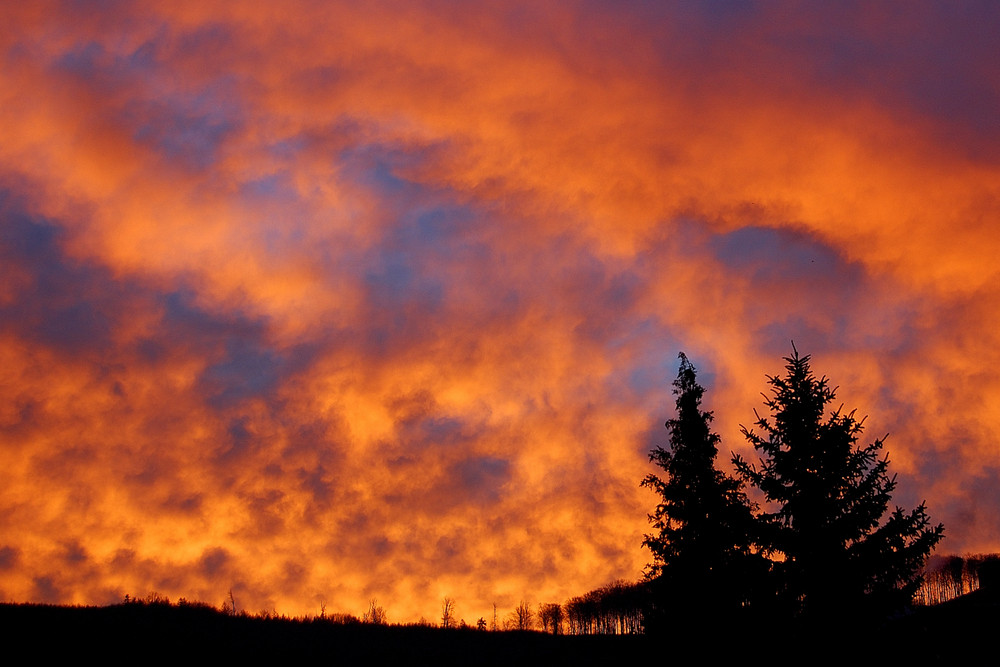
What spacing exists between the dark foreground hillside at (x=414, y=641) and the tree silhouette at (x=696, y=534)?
133cm

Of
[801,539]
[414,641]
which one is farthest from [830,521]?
[414,641]

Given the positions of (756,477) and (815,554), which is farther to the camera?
(756,477)

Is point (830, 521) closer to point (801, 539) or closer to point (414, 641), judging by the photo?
point (801, 539)

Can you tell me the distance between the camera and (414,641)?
3309 centimetres

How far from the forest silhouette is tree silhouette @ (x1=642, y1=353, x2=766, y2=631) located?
59mm

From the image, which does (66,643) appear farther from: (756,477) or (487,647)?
(756,477)

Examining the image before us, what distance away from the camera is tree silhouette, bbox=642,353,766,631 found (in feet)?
97.2

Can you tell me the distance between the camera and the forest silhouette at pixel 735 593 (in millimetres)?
23797

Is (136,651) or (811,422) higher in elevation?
(811,422)

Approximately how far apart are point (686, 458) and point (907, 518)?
1014 cm

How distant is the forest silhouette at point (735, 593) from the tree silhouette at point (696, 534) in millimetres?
59

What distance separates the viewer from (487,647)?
3372 centimetres

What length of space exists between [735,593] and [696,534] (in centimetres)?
282

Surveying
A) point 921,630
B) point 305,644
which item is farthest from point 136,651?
point 921,630
